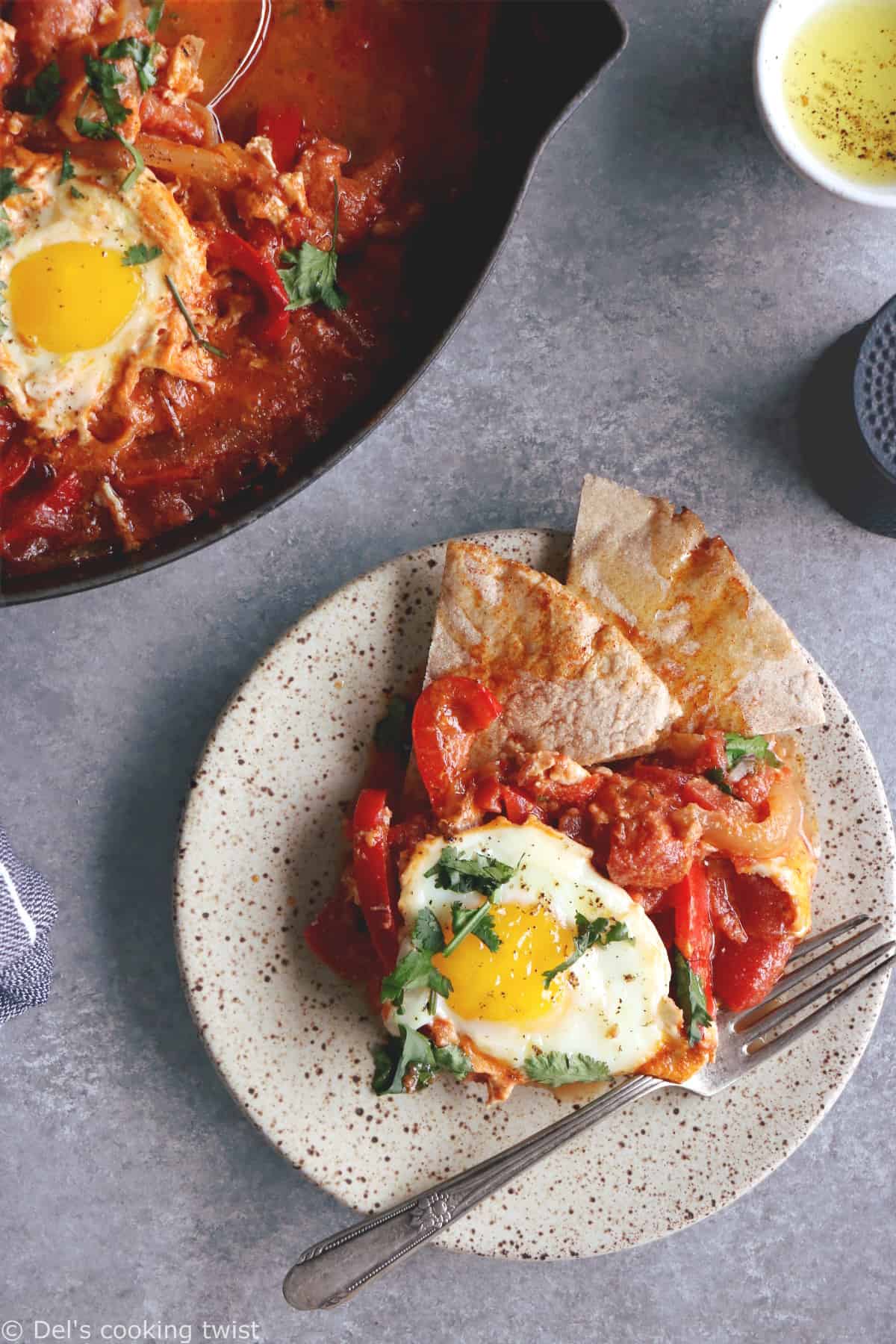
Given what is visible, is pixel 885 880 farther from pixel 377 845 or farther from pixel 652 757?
pixel 377 845

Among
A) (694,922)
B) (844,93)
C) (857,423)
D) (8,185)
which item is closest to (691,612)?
(857,423)

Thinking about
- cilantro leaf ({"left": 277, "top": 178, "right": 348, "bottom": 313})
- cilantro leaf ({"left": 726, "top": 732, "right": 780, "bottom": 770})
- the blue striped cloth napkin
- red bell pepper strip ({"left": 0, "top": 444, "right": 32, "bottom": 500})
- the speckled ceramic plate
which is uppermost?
cilantro leaf ({"left": 277, "top": 178, "right": 348, "bottom": 313})

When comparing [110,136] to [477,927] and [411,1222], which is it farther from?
[411,1222]

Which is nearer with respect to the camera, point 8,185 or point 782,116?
point 8,185

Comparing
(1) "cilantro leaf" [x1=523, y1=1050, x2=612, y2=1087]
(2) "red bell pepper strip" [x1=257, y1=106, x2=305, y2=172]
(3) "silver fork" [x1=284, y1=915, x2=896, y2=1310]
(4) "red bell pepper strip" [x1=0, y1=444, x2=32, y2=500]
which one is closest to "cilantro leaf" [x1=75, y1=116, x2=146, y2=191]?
(2) "red bell pepper strip" [x1=257, y1=106, x2=305, y2=172]

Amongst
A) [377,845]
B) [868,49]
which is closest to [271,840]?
[377,845]

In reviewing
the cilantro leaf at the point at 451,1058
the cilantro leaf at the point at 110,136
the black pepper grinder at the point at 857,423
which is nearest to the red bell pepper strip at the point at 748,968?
the cilantro leaf at the point at 451,1058

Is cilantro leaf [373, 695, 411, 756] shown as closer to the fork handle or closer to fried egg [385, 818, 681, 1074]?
fried egg [385, 818, 681, 1074]
